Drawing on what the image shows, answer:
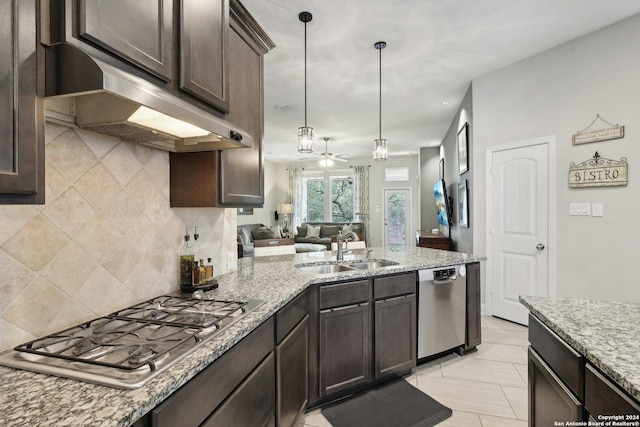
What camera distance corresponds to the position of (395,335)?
2389mm

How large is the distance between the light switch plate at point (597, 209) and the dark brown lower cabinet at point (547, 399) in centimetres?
230

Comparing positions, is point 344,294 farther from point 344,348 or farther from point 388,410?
point 388,410

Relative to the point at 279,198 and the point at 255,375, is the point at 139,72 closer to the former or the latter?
the point at 255,375

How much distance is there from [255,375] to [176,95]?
1149 millimetres

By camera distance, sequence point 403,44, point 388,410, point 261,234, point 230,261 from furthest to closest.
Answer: point 261,234 < point 403,44 < point 230,261 < point 388,410

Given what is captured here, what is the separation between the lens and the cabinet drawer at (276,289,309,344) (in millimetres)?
1592

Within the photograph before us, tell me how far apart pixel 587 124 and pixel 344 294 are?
113 inches

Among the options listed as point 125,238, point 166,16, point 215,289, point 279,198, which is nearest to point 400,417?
point 215,289

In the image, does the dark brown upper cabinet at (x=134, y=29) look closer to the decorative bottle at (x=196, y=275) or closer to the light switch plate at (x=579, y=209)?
the decorative bottle at (x=196, y=275)

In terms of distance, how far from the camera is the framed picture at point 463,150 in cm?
449

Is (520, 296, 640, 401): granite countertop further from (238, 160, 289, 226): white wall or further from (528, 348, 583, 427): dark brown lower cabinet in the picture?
(238, 160, 289, 226): white wall

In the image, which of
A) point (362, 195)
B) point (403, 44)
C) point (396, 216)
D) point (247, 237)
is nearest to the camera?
point (403, 44)

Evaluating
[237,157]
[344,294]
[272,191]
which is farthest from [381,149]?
[272,191]

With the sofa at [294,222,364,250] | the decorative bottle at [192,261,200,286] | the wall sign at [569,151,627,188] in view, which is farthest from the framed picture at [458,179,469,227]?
the sofa at [294,222,364,250]
